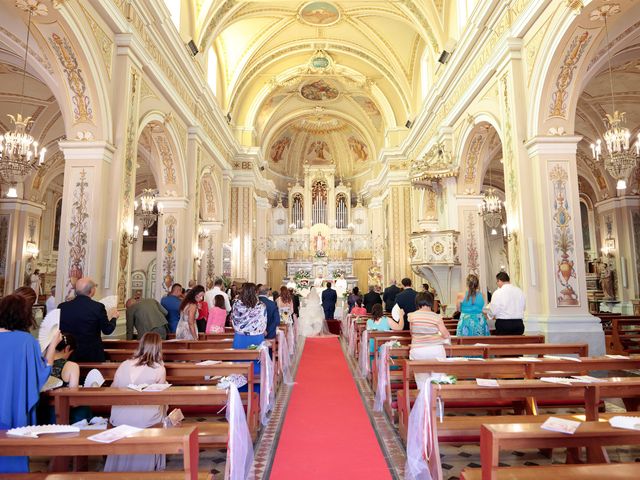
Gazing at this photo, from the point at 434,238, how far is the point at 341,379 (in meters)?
5.05

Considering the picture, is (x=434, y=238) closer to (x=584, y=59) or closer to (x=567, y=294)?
(x=567, y=294)

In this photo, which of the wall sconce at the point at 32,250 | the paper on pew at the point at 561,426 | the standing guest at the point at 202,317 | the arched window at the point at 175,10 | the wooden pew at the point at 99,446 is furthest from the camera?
the wall sconce at the point at 32,250

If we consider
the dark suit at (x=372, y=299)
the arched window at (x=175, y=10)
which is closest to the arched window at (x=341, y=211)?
the dark suit at (x=372, y=299)

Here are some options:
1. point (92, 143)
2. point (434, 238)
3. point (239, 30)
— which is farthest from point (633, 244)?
point (92, 143)

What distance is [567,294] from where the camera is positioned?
23.0ft

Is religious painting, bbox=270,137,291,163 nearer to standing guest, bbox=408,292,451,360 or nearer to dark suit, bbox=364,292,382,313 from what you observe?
dark suit, bbox=364,292,382,313

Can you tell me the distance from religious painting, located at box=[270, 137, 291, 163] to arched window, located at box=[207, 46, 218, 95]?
1084 centimetres

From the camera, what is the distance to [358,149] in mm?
27016

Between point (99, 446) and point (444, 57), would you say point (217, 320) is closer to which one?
point (99, 446)

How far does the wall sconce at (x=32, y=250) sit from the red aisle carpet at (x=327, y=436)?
12430 millimetres

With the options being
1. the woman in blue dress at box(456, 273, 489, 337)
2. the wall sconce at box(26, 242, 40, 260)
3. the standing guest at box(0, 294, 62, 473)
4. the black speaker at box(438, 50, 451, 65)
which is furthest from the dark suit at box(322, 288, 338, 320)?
the standing guest at box(0, 294, 62, 473)

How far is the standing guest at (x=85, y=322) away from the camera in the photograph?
14.0 ft

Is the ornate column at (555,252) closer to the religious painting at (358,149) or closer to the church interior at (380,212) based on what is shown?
the church interior at (380,212)

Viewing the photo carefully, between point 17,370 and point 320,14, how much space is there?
1528cm
